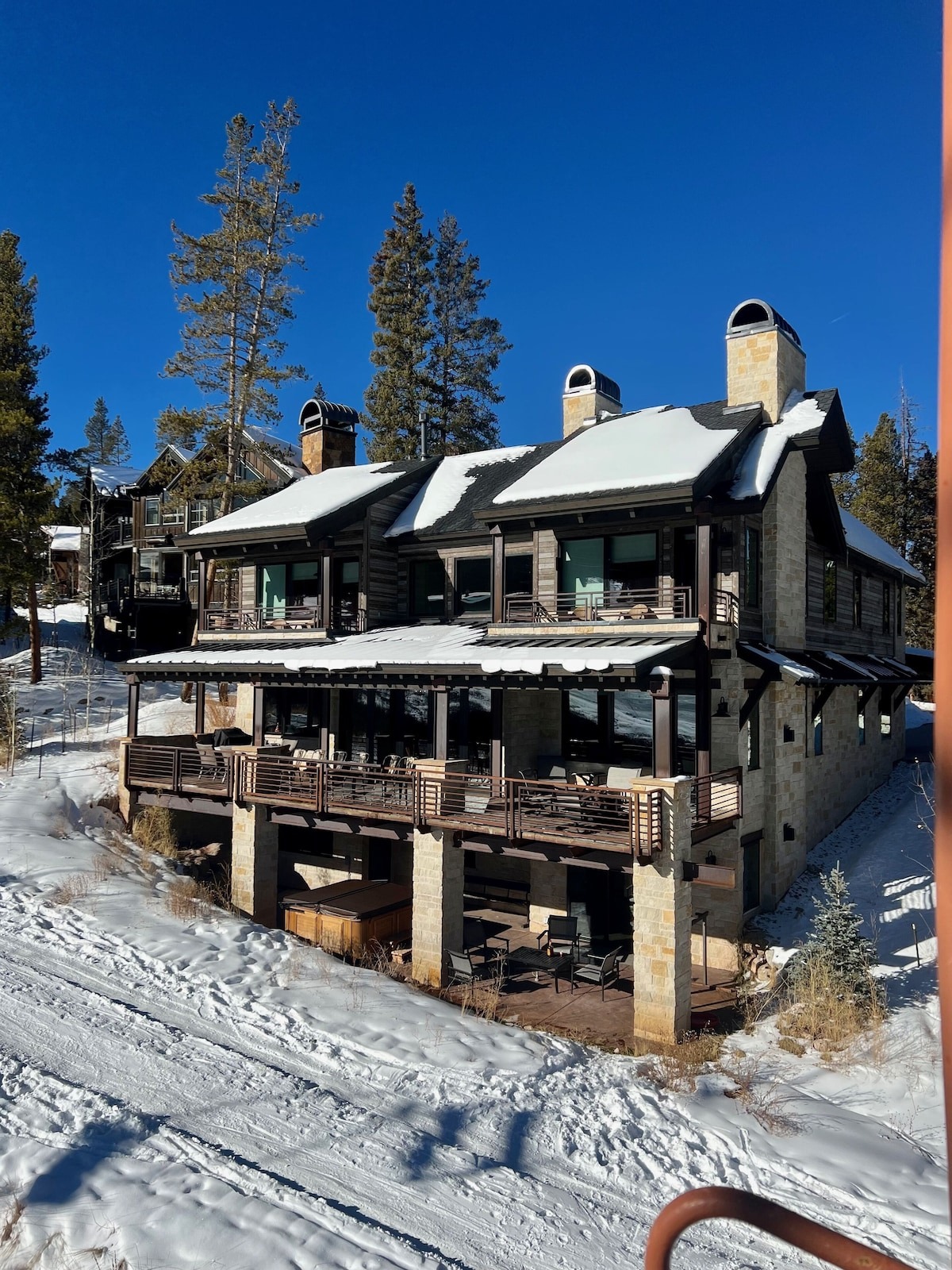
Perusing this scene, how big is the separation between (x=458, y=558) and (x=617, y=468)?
5534 millimetres

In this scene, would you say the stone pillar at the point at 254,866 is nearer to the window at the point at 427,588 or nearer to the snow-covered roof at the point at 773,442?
the window at the point at 427,588

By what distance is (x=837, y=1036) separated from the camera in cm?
1300

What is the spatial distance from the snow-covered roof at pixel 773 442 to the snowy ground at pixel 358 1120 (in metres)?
9.08

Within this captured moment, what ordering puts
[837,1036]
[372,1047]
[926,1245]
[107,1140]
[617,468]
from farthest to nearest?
[617,468], [837,1036], [372,1047], [107,1140], [926,1245]

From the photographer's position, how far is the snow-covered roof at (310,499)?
70.3 ft

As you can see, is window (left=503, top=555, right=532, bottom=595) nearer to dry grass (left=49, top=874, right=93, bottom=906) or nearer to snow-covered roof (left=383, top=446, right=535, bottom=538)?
snow-covered roof (left=383, top=446, right=535, bottom=538)

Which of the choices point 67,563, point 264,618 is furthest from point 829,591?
point 67,563

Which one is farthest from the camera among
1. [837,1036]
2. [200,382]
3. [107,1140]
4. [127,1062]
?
[200,382]

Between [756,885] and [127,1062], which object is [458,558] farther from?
[127,1062]

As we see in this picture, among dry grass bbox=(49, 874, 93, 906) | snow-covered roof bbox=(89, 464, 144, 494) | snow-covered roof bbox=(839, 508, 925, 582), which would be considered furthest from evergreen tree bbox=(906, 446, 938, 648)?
snow-covered roof bbox=(89, 464, 144, 494)

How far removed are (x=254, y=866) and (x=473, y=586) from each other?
8.68 m

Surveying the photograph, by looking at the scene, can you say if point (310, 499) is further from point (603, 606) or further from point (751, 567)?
point (751, 567)

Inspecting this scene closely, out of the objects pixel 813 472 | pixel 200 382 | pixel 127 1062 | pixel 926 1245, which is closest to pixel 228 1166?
Answer: pixel 127 1062

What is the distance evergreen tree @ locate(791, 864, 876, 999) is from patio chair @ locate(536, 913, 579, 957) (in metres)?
4.00
